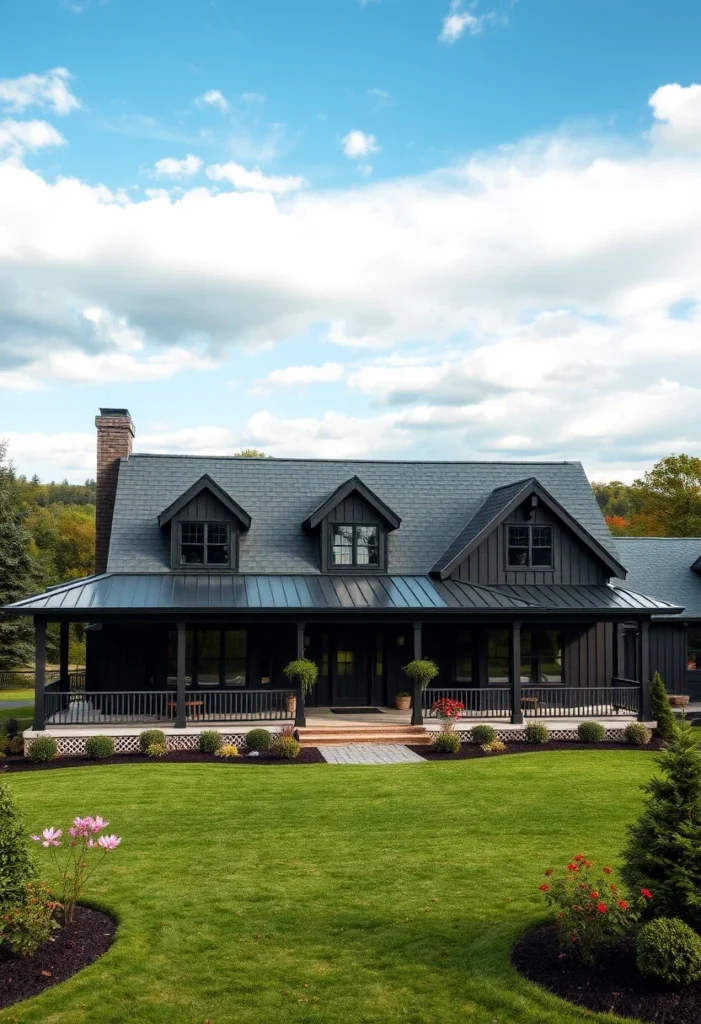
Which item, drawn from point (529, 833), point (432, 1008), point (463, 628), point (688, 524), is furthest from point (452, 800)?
point (688, 524)

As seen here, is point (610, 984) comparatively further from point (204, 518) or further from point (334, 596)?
point (204, 518)

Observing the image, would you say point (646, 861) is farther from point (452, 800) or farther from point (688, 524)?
point (688, 524)

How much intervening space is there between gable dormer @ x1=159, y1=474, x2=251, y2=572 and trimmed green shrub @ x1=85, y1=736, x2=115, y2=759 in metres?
5.89

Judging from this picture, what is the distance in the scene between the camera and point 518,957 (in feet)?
29.1

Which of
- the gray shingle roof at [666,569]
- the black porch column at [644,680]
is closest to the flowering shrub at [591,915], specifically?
the black porch column at [644,680]

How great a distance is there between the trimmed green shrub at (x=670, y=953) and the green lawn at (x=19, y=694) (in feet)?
118

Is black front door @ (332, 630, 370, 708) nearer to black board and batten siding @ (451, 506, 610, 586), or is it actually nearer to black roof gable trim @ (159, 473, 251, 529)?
black board and batten siding @ (451, 506, 610, 586)

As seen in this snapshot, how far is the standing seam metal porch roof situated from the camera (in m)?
21.5

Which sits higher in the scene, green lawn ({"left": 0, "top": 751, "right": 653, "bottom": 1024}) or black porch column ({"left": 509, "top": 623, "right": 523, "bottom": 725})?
black porch column ({"left": 509, "top": 623, "right": 523, "bottom": 725})

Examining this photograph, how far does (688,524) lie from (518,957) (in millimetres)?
49013

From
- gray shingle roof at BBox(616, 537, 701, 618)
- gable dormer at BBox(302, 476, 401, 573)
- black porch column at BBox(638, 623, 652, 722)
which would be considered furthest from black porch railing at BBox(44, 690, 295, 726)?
gray shingle roof at BBox(616, 537, 701, 618)

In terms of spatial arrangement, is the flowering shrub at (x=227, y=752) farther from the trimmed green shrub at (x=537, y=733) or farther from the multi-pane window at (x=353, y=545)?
the trimmed green shrub at (x=537, y=733)

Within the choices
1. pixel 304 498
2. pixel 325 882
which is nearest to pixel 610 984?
pixel 325 882

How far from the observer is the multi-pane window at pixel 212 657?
24.4 meters
